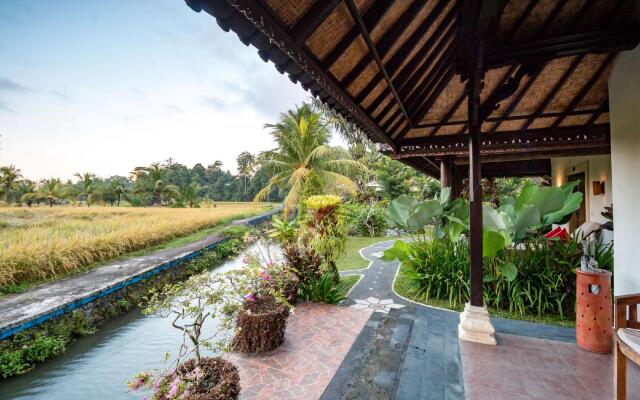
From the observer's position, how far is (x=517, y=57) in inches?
109

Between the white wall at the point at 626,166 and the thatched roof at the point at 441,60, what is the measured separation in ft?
0.98

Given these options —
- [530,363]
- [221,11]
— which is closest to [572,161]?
[530,363]

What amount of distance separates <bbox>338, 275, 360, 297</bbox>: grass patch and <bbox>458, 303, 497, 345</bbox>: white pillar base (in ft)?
8.50

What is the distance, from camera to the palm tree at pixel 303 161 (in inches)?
572

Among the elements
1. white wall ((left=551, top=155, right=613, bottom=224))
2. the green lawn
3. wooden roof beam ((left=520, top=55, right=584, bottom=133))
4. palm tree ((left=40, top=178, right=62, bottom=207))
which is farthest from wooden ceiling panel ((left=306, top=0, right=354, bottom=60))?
palm tree ((left=40, top=178, right=62, bottom=207))

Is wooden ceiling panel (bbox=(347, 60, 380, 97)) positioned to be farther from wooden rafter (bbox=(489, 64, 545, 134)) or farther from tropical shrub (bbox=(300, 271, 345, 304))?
tropical shrub (bbox=(300, 271, 345, 304))

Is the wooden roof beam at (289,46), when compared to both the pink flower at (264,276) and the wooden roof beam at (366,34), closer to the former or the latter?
the wooden roof beam at (366,34)

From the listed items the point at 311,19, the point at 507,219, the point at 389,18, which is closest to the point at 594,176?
the point at 507,219

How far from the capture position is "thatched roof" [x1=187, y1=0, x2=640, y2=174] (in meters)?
1.59

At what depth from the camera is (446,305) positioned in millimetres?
4727

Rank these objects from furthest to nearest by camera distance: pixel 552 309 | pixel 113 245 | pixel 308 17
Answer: pixel 113 245 → pixel 552 309 → pixel 308 17

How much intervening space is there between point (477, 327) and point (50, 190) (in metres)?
34.8

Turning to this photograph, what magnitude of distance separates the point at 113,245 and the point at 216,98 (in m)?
23.5

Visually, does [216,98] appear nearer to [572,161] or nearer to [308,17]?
[572,161]
